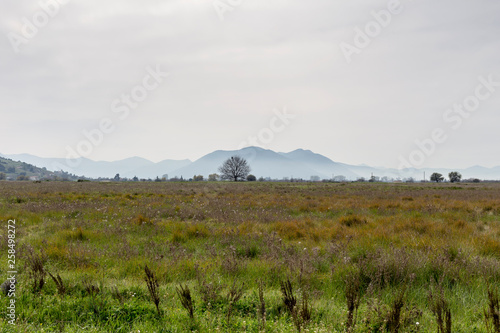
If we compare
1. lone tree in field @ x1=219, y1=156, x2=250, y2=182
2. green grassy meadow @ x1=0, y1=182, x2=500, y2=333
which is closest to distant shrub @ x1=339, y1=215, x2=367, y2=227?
green grassy meadow @ x1=0, y1=182, x2=500, y2=333

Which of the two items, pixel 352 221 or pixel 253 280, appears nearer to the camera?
pixel 253 280

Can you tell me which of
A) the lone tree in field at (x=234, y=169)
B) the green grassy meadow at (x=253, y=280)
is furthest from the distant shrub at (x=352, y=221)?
the lone tree in field at (x=234, y=169)

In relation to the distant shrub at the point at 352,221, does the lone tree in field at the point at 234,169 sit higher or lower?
higher

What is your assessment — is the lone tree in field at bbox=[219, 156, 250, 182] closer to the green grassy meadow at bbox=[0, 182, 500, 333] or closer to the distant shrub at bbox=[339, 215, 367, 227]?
the distant shrub at bbox=[339, 215, 367, 227]

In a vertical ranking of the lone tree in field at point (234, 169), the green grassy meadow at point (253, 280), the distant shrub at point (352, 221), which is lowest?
the green grassy meadow at point (253, 280)

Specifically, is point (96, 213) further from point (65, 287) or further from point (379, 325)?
point (379, 325)

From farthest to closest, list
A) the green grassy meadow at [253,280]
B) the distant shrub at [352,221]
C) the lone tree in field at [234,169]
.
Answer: the lone tree in field at [234,169]
the distant shrub at [352,221]
the green grassy meadow at [253,280]

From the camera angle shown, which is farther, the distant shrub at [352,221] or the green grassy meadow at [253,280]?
the distant shrub at [352,221]

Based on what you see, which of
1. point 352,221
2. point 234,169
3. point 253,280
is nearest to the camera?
point 253,280

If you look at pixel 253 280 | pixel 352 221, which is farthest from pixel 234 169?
pixel 253 280

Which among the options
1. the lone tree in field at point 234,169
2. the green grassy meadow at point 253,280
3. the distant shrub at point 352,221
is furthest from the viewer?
the lone tree in field at point 234,169

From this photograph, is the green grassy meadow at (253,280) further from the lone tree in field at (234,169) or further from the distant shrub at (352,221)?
the lone tree in field at (234,169)

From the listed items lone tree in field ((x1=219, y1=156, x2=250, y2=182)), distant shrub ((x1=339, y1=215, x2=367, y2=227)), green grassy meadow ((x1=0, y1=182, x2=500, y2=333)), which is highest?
lone tree in field ((x1=219, y1=156, x2=250, y2=182))

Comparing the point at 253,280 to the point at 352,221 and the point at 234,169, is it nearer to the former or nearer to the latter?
the point at 352,221
